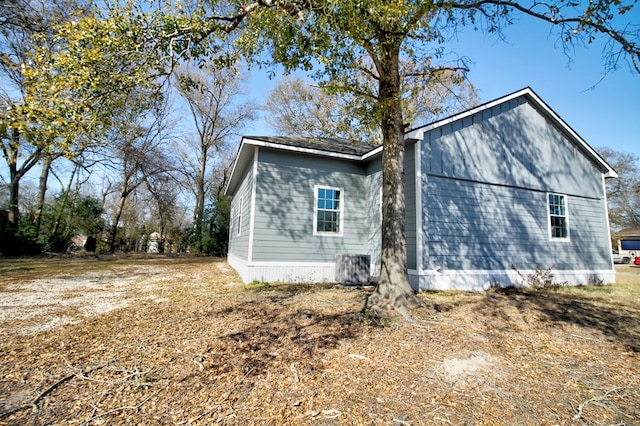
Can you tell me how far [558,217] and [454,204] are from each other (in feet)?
13.6

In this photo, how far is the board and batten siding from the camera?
311 inches

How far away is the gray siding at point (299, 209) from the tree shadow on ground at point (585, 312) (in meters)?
4.01

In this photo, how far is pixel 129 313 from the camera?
16.1 feet

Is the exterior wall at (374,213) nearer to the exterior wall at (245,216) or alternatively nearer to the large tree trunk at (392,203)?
the large tree trunk at (392,203)

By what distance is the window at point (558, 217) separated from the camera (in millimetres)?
9469

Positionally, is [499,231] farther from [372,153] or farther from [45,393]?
[45,393]

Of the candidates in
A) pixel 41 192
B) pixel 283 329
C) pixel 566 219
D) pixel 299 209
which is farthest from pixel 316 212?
pixel 41 192

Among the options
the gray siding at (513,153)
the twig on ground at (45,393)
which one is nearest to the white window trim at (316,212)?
the gray siding at (513,153)

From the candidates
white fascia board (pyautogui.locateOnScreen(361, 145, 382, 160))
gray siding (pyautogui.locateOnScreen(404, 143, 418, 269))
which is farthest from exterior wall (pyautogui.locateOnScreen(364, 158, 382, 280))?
gray siding (pyautogui.locateOnScreen(404, 143, 418, 269))

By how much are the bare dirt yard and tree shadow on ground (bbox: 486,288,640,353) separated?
5cm

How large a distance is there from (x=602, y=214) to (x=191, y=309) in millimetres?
12711

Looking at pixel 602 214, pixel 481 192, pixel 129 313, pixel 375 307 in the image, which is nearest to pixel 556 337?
pixel 375 307

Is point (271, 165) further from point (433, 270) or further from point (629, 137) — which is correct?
point (629, 137)

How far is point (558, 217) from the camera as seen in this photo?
9.59 metres
